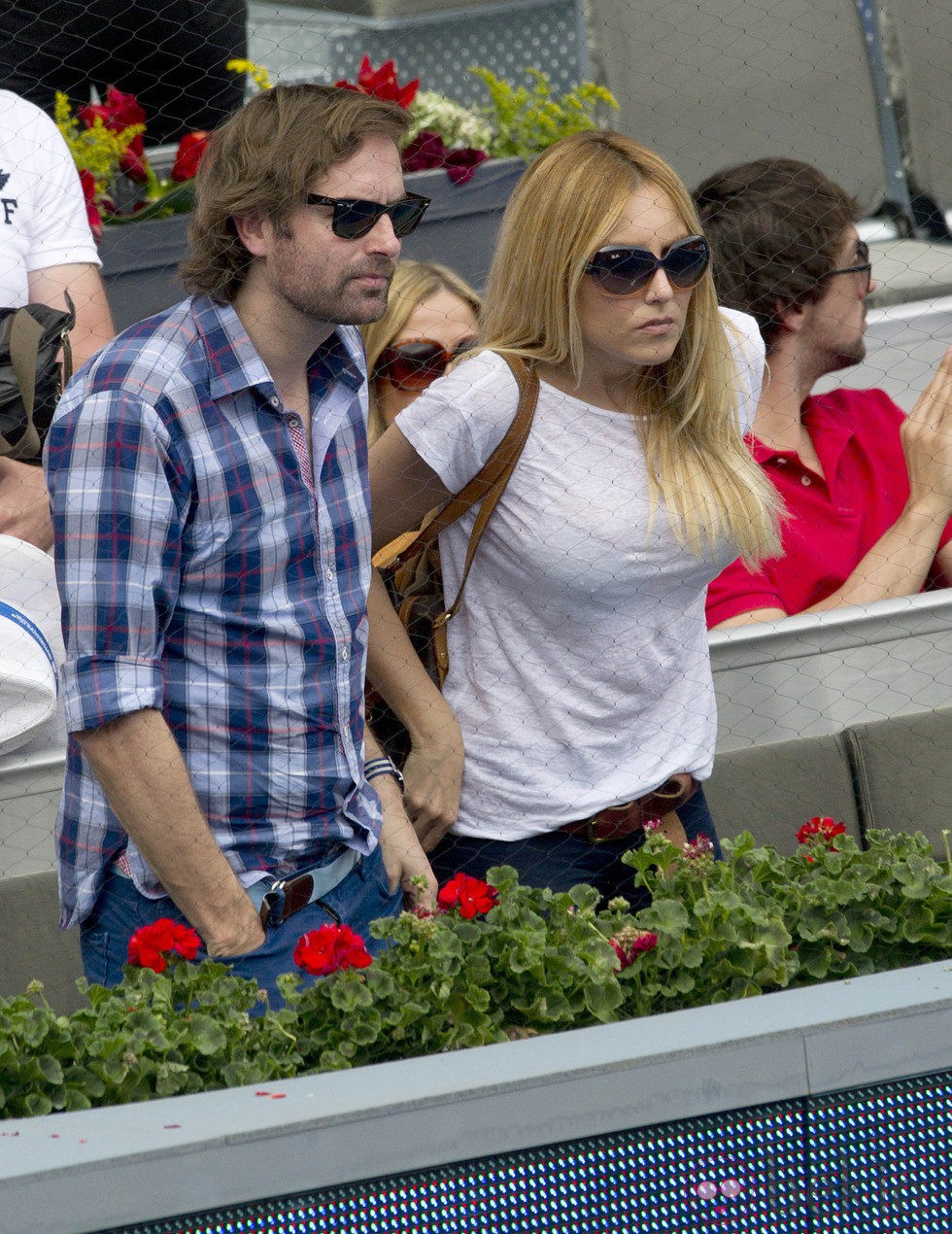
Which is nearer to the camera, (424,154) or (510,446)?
(510,446)

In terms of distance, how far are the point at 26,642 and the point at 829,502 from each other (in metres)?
1.28

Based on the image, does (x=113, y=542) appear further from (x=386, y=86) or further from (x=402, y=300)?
(x=386, y=86)

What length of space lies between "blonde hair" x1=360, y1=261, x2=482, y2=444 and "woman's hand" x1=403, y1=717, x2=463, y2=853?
57 centimetres

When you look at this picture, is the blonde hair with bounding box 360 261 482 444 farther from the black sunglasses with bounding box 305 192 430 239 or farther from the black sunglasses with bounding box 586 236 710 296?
the black sunglasses with bounding box 305 192 430 239

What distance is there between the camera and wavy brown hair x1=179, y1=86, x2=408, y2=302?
59.0 inches

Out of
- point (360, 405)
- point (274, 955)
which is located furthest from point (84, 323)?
point (274, 955)

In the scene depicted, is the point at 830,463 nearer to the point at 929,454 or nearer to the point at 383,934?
the point at 929,454

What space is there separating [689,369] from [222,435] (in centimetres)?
58

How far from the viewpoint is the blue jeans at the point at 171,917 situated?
4.97 feet

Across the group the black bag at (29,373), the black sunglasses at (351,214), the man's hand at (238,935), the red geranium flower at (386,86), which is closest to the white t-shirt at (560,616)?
the black sunglasses at (351,214)

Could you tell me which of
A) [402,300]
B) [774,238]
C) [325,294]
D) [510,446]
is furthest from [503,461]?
[774,238]

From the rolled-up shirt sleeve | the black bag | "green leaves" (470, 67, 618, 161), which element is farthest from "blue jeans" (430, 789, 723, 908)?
"green leaves" (470, 67, 618, 161)

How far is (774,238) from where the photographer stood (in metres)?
2.48

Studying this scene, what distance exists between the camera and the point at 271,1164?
939 millimetres
